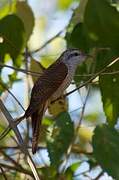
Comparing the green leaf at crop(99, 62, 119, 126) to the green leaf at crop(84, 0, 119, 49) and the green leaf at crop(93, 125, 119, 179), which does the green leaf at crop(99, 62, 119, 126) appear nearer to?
the green leaf at crop(93, 125, 119, 179)

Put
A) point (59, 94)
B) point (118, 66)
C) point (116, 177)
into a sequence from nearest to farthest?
point (116, 177) < point (118, 66) < point (59, 94)

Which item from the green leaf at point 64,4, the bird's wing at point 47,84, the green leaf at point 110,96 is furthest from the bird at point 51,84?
the green leaf at point 64,4

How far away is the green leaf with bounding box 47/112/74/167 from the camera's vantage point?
3.66m

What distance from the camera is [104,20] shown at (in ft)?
12.0

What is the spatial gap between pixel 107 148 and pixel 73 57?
1.08 metres

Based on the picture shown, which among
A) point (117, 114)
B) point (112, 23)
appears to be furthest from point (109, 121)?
point (112, 23)

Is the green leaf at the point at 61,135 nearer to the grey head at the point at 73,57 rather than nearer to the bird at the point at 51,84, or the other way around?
the bird at the point at 51,84

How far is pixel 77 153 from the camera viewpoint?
14.5ft

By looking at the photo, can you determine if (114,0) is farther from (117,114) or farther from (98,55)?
Result: (117,114)

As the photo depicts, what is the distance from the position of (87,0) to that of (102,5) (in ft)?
0.69

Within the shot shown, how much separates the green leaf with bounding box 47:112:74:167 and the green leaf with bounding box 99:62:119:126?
29 cm

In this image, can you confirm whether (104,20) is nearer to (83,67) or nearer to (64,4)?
(83,67)

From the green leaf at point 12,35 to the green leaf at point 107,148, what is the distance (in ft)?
2.94

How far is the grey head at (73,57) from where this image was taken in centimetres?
403
